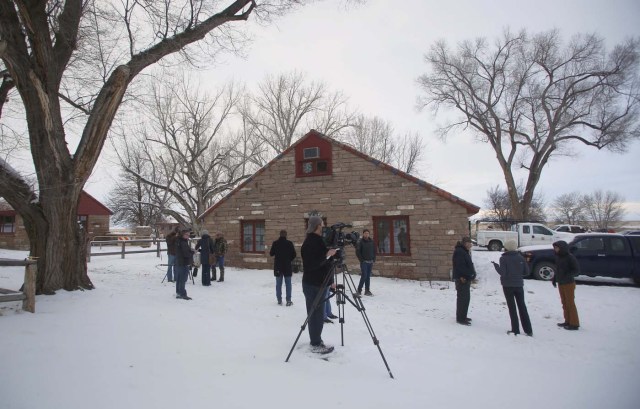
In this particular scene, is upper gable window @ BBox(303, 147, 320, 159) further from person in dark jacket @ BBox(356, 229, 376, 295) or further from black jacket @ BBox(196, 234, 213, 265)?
black jacket @ BBox(196, 234, 213, 265)

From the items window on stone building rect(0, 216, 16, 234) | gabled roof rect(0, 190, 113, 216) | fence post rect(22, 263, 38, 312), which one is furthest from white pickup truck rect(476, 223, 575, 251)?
window on stone building rect(0, 216, 16, 234)

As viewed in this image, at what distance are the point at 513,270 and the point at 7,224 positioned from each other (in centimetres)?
3150

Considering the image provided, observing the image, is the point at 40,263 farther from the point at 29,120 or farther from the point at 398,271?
the point at 398,271

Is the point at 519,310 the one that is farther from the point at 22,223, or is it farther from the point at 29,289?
the point at 22,223

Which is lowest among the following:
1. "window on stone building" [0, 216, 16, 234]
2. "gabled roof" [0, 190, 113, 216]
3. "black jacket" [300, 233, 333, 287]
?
"black jacket" [300, 233, 333, 287]

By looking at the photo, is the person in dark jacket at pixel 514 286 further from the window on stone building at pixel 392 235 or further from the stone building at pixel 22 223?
the stone building at pixel 22 223

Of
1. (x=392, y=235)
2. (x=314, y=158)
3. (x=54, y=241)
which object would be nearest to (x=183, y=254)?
(x=54, y=241)

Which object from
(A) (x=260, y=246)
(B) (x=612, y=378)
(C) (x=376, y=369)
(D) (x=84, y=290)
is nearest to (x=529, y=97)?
(A) (x=260, y=246)

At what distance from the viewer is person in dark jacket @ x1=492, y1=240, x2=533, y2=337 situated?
20.1ft

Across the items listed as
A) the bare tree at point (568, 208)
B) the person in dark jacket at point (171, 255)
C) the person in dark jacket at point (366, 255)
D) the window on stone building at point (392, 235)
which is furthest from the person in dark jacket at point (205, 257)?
the bare tree at point (568, 208)

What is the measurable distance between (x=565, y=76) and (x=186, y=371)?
27.2 metres

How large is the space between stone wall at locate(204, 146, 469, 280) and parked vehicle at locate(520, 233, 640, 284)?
109 inches

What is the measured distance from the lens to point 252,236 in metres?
13.8

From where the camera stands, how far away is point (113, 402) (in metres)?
3.21
